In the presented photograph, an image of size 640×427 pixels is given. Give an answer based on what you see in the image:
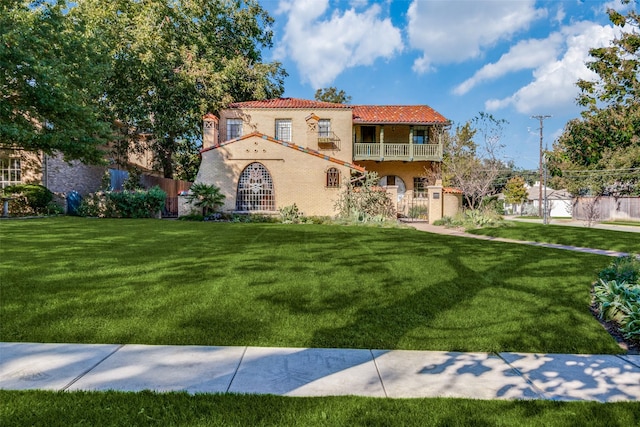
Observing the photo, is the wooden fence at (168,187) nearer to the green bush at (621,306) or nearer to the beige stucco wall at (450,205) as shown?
the beige stucco wall at (450,205)

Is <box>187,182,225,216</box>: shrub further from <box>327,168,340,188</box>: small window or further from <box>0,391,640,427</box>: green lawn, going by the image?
<box>0,391,640,427</box>: green lawn

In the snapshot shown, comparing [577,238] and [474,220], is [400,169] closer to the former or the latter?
[474,220]

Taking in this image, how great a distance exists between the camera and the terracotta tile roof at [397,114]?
2754cm

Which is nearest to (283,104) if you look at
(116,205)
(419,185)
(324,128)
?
(324,128)

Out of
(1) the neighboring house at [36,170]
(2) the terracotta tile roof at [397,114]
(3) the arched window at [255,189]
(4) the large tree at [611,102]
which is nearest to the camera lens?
(4) the large tree at [611,102]

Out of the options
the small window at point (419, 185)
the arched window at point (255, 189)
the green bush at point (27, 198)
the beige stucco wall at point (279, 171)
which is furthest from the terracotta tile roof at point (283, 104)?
the green bush at point (27, 198)

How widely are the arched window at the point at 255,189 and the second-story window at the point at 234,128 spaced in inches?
243

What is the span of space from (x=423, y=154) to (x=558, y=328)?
Answer: 23.6 meters

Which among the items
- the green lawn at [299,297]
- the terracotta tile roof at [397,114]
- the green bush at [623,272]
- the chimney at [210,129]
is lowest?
the green lawn at [299,297]

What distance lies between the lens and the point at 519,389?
134 inches

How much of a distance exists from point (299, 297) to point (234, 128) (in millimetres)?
22939

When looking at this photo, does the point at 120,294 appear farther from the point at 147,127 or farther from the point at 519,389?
the point at 147,127

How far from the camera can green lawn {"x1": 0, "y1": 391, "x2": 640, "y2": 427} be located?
2.78m

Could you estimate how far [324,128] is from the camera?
89.3ft
